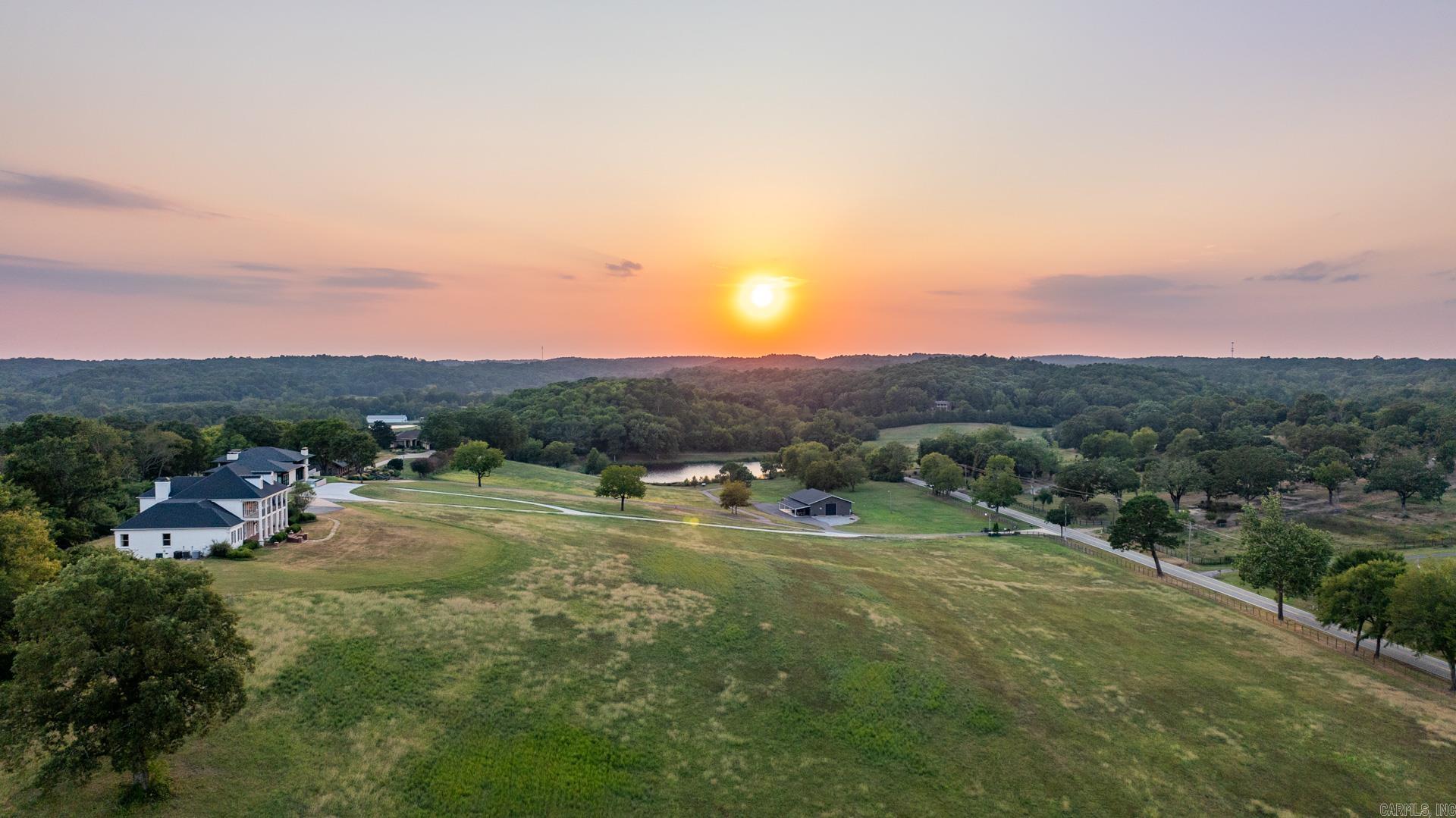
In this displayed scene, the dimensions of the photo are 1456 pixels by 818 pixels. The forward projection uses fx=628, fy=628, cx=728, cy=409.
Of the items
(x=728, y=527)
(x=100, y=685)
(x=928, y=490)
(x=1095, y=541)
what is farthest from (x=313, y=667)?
(x=928, y=490)

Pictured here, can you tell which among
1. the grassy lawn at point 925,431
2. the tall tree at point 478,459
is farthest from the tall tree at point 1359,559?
the grassy lawn at point 925,431

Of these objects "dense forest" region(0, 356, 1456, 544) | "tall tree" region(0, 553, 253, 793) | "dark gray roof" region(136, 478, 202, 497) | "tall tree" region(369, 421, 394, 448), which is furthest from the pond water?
"tall tree" region(0, 553, 253, 793)

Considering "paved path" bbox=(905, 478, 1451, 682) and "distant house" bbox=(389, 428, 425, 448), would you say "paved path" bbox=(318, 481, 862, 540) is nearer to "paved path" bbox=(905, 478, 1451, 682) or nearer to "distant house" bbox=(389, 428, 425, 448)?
"paved path" bbox=(905, 478, 1451, 682)

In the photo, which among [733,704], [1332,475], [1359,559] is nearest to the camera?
Result: [733,704]

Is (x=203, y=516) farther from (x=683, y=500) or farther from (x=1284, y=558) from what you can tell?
(x=1284, y=558)

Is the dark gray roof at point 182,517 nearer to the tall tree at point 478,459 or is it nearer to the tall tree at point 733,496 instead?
the tall tree at point 478,459

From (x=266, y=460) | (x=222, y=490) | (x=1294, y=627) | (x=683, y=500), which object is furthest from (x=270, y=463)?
(x=1294, y=627)
